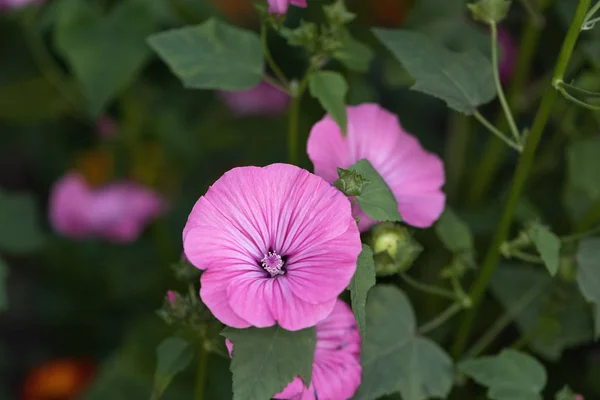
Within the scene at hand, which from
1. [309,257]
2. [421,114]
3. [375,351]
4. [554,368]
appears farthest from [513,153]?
[309,257]

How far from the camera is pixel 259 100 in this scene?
148 cm

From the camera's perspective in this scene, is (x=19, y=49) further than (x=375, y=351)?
Yes

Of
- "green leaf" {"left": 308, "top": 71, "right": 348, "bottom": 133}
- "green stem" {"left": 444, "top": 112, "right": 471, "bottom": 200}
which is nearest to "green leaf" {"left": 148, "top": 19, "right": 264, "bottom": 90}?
"green leaf" {"left": 308, "top": 71, "right": 348, "bottom": 133}

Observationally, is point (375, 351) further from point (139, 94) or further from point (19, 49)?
point (19, 49)

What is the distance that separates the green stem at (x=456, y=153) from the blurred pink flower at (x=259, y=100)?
38cm

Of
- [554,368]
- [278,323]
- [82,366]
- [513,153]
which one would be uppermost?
[278,323]

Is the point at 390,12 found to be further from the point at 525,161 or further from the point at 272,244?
the point at 272,244

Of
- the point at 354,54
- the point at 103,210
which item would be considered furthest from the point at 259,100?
the point at 354,54

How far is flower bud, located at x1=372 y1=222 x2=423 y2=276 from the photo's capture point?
2.14 ft

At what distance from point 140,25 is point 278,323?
60cm

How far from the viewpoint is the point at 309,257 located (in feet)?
1.91

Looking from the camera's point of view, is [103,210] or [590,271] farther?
[103,210]

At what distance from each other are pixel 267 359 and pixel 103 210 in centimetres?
79

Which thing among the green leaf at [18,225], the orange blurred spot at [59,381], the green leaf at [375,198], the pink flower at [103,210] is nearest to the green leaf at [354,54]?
the green leaf at [375,198]
